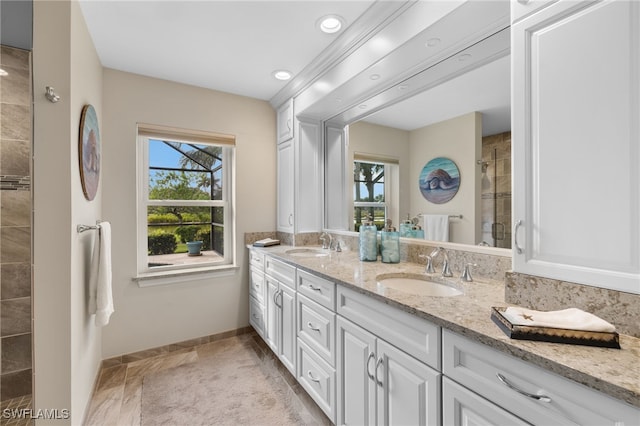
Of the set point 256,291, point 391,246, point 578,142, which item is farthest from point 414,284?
point 256,291

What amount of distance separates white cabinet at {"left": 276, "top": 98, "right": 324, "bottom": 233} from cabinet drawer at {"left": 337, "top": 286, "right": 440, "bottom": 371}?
1.29m

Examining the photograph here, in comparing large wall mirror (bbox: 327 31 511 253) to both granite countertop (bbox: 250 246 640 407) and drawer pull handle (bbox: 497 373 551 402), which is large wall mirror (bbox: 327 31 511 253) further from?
drawer pull handle (bbox: 497 373 551 402)

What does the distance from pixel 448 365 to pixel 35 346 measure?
184cm

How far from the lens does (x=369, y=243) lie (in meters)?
1.88

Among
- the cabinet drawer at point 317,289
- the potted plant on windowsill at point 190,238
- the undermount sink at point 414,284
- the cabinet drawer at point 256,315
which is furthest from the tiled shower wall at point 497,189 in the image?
the potted plant on windowsill at point 190,238

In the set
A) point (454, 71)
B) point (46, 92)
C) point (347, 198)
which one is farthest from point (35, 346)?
point (454, 71)

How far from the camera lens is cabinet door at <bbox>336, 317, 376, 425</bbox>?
4.10 ft

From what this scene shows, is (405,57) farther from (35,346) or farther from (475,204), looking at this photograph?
(35,346)

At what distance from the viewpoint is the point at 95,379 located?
80.2 inches

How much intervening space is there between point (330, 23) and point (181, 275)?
232 centimetres

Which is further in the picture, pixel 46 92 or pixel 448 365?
pixel 46 92

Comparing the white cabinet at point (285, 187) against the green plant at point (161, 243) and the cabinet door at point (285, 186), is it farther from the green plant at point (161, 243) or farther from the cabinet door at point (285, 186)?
the green plant at point (161, 243)

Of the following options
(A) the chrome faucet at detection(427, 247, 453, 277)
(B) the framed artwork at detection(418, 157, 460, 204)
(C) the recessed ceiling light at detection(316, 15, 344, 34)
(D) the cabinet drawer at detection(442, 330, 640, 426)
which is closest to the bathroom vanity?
(D) the cabinet drawer at detection(442, 330, 640, 426)

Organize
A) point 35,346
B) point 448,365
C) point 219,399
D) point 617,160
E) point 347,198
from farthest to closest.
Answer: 1. point 347,198
2. point 219,399
3. point 35,346
4. point 448,365
5. point 617,160
